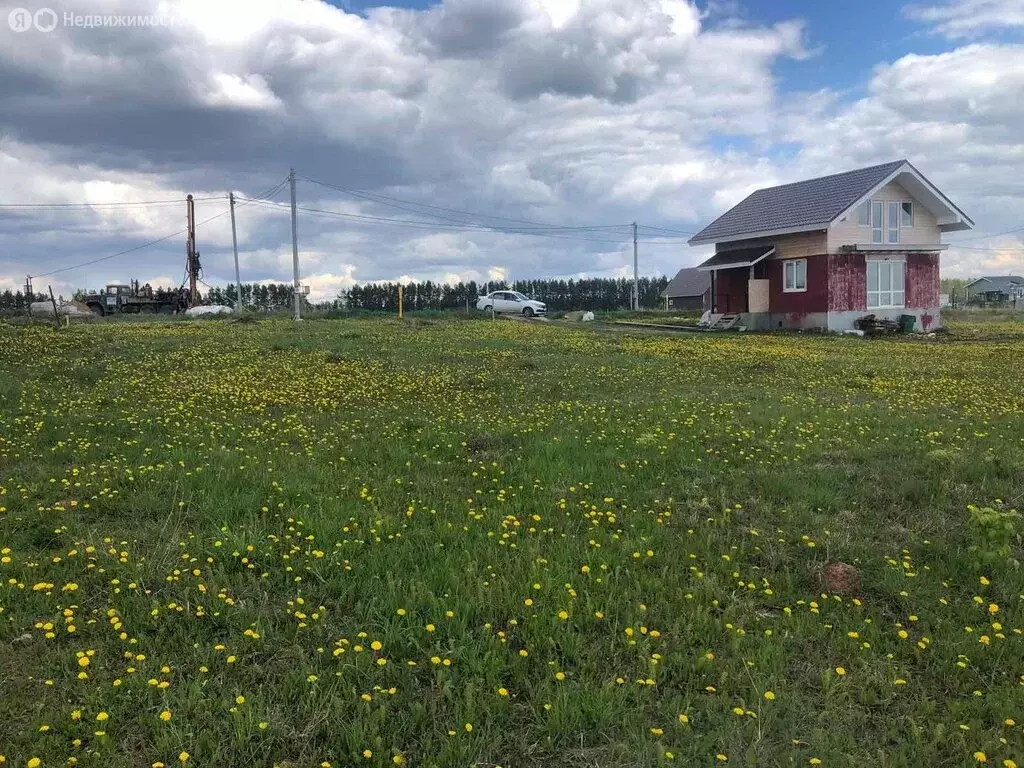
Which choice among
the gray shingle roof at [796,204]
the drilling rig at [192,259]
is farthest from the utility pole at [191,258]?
the gray shingle roof at [796,204]

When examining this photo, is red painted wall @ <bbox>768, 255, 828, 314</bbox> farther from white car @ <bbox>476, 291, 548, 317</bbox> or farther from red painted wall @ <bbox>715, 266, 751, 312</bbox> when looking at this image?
white car @ <bbox>476, 291, 548, 317</bbox>

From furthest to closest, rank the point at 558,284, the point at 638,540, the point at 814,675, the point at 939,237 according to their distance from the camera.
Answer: the point at 558,284 → the point at 939,237 → the point at 638,540 → the point at 814,675

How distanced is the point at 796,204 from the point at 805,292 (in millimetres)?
4686

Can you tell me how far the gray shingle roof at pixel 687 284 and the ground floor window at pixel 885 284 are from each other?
4397 centimetres

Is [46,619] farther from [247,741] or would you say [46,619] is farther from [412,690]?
[412,690]

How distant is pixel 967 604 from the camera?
519cm

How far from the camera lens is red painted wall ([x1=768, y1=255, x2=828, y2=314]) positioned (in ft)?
110

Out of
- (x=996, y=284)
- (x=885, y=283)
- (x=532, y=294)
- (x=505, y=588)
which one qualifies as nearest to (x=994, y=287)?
(x=996, y=284)

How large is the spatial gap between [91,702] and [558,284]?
233 feet

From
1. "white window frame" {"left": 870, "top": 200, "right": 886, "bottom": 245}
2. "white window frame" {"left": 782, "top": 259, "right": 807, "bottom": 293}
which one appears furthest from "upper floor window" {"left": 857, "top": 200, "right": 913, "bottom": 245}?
"white window frame" {"left": 782, "top": 259, "right": 807, "bottom": 293}

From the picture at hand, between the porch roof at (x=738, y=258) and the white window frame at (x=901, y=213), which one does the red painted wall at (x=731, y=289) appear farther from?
the white window frame at (x=901, y=213)

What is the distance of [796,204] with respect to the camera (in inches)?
1412

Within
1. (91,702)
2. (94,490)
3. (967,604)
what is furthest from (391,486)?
(967,604)

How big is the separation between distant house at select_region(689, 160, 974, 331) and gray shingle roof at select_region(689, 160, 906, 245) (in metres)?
0.07
